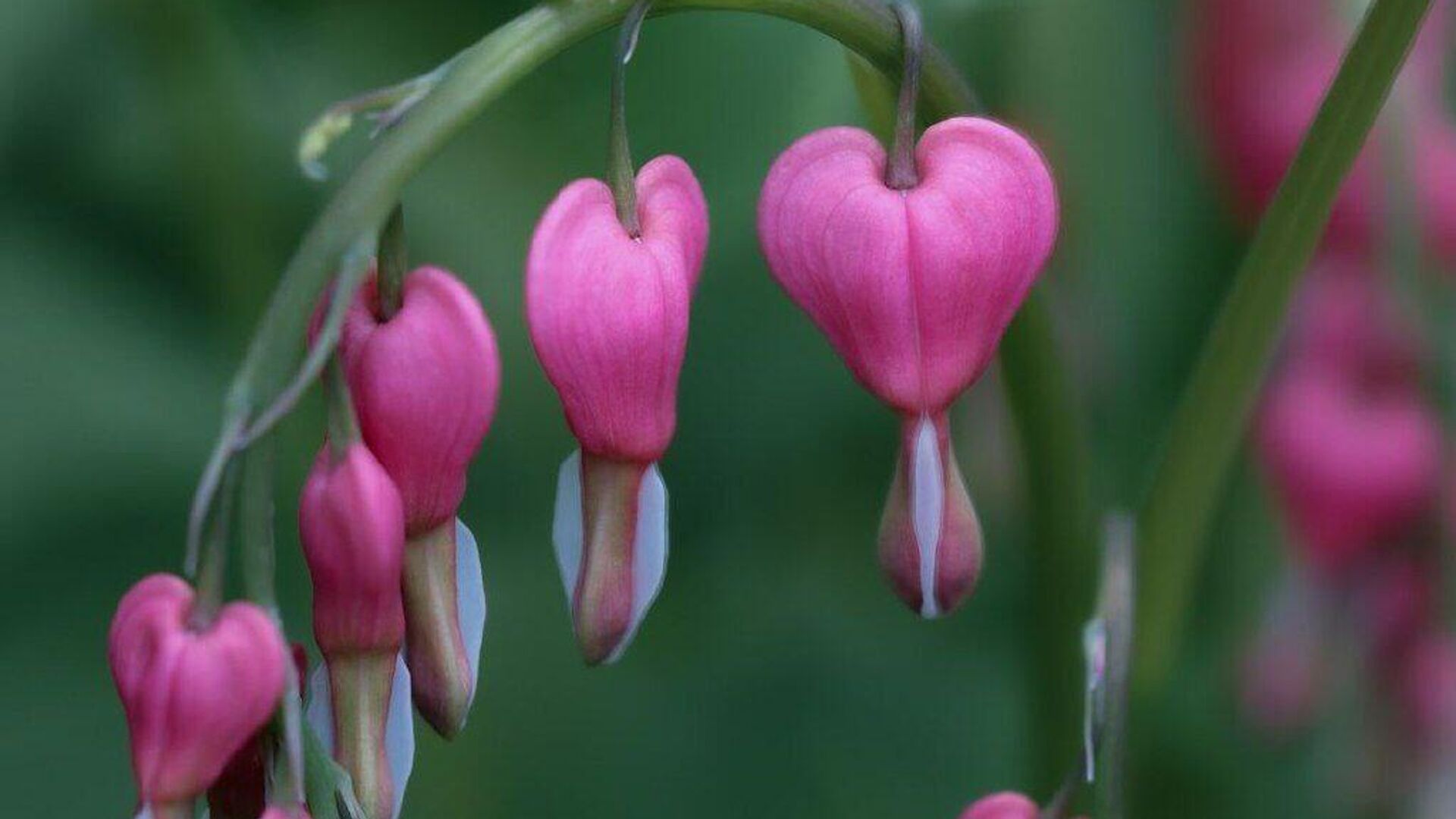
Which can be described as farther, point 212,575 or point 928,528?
point 928,528

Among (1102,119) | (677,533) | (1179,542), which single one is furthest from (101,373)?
(1179,542)

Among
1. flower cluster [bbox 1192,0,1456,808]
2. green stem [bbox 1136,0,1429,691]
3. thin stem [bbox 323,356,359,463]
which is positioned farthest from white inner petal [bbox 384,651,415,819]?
flower cluster [bbox 1192,0,1456,808]

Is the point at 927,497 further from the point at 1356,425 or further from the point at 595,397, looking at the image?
the point at 1356,425

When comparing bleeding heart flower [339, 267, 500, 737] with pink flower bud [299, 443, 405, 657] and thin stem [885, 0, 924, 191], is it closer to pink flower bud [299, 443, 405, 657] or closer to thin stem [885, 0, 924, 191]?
pink flower bud [299, 443, 405, 657]

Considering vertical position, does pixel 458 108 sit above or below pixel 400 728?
above

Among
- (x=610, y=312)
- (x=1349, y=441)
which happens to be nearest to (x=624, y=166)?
(x=610, y=312)

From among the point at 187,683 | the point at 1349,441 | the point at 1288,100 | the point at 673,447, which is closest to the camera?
the point at 187,683

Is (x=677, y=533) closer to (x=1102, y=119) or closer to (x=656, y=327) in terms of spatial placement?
(x=1102, y=119)
